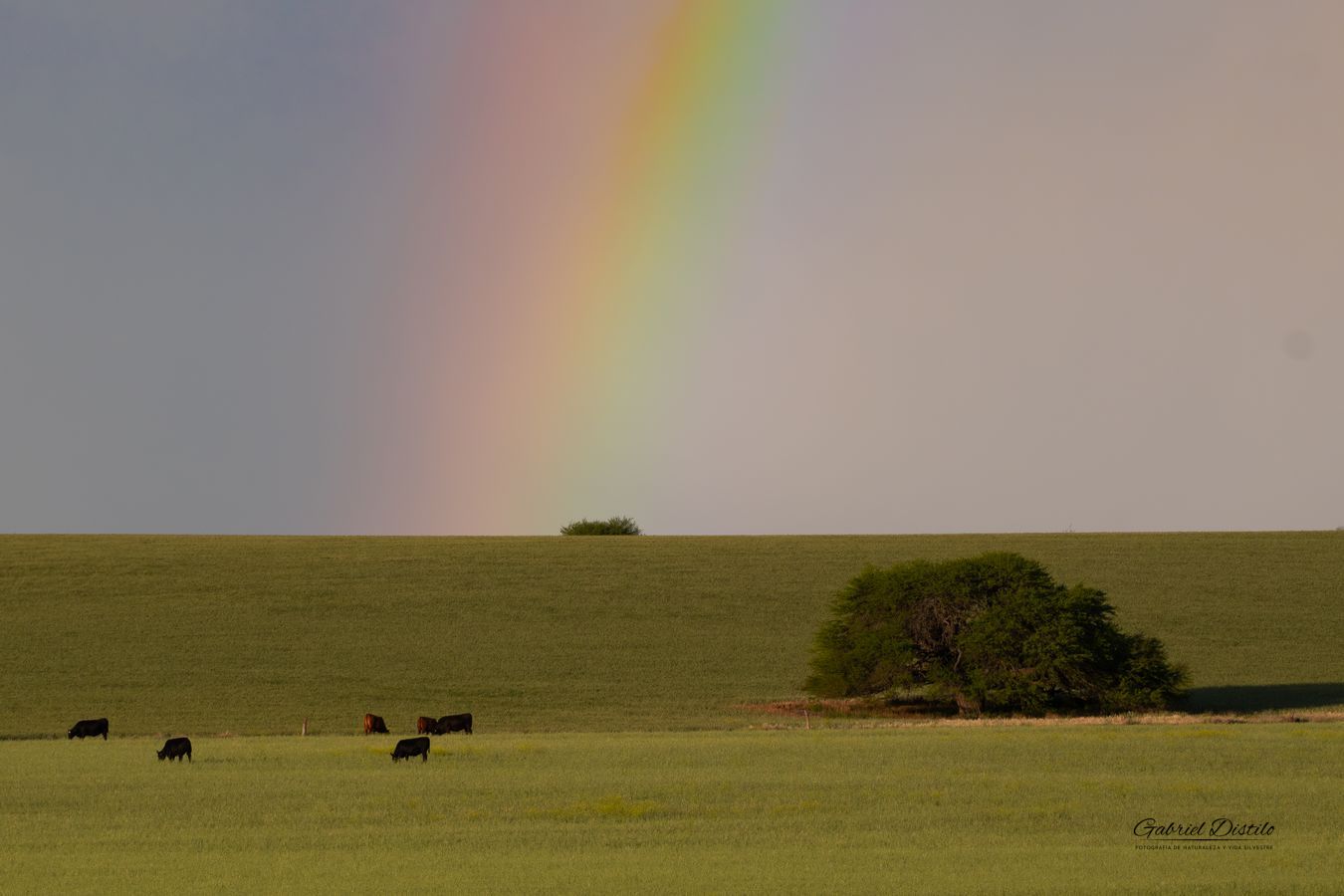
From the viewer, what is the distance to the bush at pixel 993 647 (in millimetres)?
44875

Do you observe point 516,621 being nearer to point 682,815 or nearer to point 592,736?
point 592,736

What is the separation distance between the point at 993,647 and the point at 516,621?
22.8 m

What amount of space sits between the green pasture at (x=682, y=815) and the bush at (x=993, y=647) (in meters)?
12.8

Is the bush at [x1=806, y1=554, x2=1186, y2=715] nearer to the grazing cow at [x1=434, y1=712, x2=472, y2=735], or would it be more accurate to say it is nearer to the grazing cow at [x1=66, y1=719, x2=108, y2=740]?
the grazing cow at [x1=434, y1=712, x2=472, y2=735]

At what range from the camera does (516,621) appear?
60.3 m

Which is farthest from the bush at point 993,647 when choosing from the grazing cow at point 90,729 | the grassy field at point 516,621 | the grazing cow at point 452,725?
the grazing cow at point 90,729

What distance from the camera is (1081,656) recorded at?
145ft

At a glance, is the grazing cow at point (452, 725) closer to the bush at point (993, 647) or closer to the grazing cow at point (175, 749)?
the grazing cow at point (175, 749)

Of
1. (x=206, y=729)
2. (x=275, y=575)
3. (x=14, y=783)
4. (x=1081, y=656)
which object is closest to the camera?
(x=14, y=783)

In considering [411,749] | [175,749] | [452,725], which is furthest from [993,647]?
[175,749]

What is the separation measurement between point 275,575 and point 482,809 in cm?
5100

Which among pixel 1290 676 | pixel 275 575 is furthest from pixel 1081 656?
pixel 275 575

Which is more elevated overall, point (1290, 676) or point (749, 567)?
point (749, 567)

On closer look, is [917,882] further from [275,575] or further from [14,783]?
[275,575]
